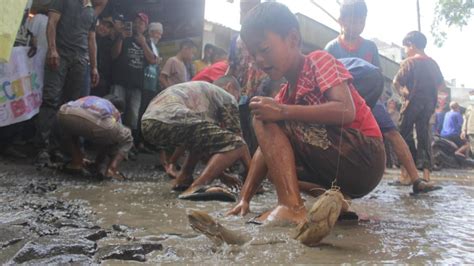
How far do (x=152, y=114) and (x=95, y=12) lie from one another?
2176 mm

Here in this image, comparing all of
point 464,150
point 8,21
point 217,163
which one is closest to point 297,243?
point 8,21

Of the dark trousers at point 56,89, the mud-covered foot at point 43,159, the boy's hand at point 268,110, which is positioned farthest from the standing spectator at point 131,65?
the boy's hand at point 268,110

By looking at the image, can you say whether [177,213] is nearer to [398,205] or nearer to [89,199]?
[89,199]

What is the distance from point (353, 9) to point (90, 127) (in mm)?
2438

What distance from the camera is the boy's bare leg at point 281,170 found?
6.82ft

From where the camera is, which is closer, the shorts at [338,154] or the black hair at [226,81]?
the shorts at [338,154]

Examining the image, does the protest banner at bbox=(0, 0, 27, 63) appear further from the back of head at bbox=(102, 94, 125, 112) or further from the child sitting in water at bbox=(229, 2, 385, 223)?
the back of head at bbox=(102, 94, 125, 112)

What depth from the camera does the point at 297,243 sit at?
1.70m

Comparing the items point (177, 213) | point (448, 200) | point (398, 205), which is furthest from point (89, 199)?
point (448, 200)

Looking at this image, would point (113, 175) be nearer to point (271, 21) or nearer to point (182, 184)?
point (182, 184)

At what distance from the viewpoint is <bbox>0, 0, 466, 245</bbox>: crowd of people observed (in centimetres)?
226

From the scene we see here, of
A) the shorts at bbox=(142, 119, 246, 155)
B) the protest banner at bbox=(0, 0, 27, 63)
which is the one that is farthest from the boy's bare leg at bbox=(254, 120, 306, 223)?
the shorts at bbox=(142, 119, 246, 155)

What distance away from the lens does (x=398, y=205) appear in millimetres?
3266

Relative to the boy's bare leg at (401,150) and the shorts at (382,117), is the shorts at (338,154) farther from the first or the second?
the boy's bare leg at (401,150)
